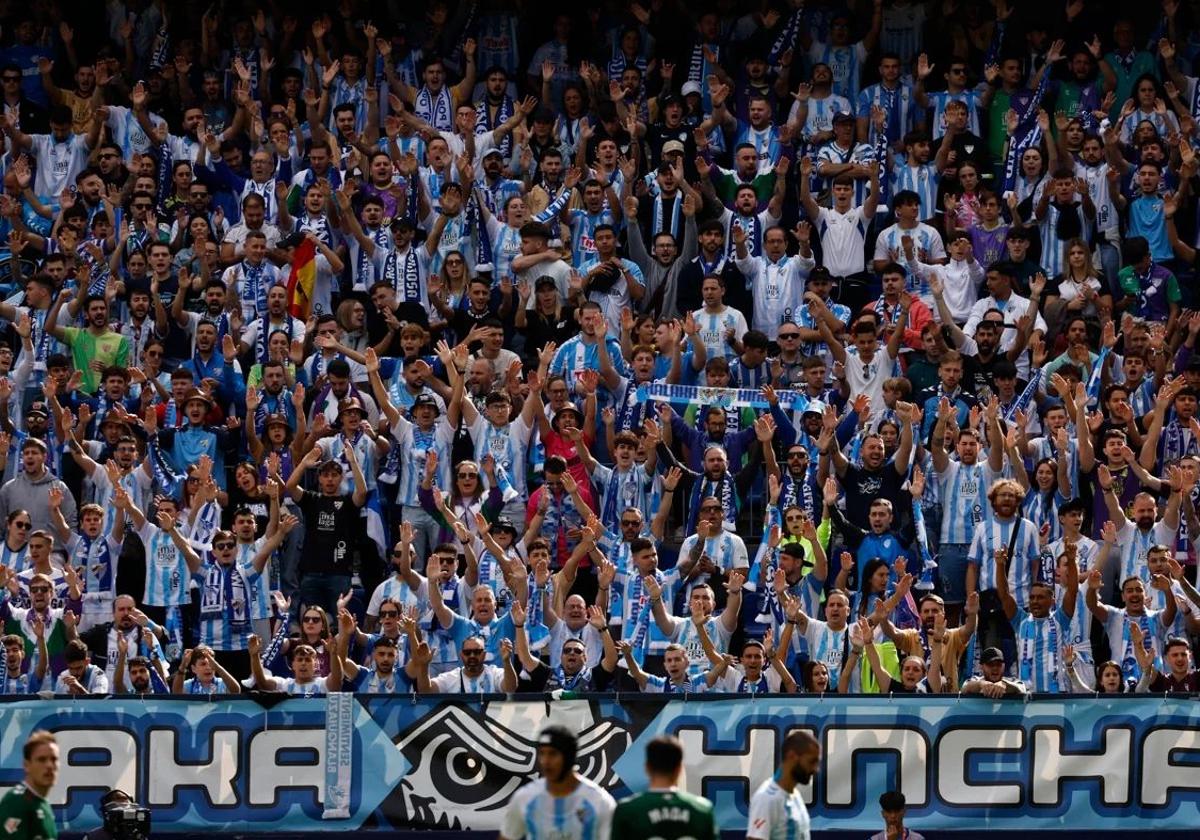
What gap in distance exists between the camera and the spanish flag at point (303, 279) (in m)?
23.3

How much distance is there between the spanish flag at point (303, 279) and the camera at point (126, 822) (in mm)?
8198

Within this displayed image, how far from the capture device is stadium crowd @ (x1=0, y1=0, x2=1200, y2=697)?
19188 millimetres

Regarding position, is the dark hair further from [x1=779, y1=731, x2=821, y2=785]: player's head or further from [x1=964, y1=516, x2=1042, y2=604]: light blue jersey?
[x1=964, y1=516, x2=1042, y2=604]: light blue jersey

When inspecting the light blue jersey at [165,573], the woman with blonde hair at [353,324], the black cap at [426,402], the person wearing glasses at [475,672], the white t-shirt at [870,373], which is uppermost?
the woman with blonde hair at [353,324]

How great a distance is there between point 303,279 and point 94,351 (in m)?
2.05

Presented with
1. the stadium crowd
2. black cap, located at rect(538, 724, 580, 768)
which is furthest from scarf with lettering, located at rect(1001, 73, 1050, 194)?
black cap, located at rect(538, 724, 580, 768)

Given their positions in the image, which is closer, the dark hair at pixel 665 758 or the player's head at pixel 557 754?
the dark hair at pixel 665 758

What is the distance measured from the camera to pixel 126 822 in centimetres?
1557

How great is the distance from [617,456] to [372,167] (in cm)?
493

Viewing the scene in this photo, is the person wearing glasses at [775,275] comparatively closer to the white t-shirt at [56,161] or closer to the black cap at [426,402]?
the black cap at [426,402]

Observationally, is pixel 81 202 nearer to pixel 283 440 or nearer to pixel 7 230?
pixel 7 230

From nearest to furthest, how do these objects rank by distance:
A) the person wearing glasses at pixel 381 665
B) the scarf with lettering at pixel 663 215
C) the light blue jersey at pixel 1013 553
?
1. the person wearing glasses at pixel 381 665
2. the light blue jersey at pixel 1013 553
3. the scarf with lettering at pixel 663 215

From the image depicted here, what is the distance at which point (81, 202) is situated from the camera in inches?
960

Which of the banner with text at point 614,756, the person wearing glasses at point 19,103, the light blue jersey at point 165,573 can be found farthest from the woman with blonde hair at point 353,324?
the banner with text at point 614,756
